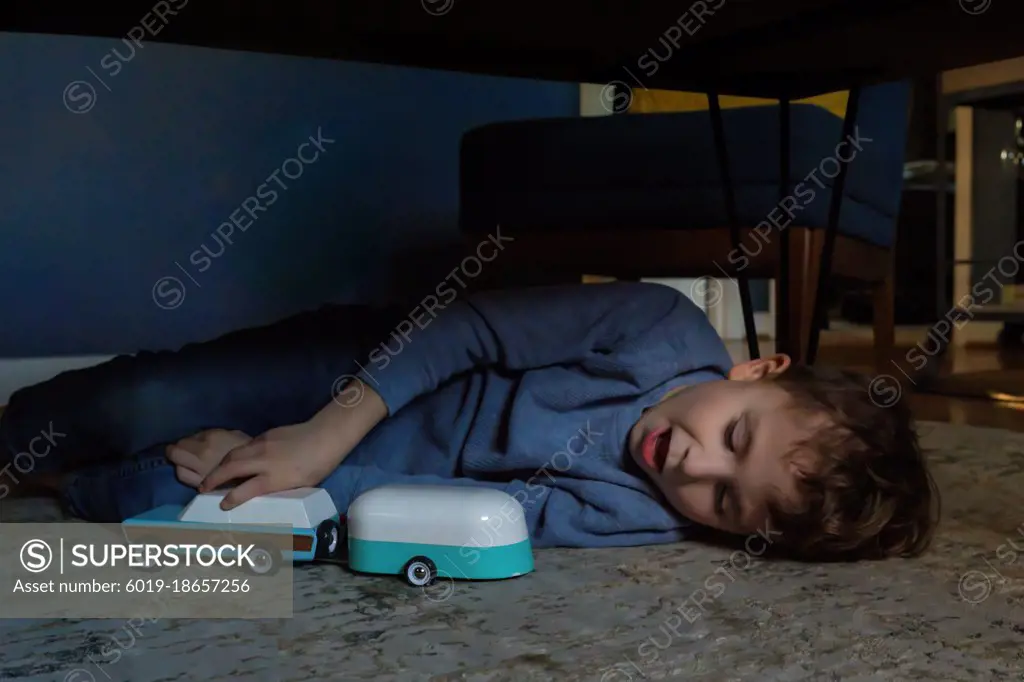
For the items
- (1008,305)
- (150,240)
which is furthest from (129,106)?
(1008,305)

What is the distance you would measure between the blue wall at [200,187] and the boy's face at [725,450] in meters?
1.25

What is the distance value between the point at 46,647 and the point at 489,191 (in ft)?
4.45

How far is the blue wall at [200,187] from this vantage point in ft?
5.85

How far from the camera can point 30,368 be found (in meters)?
1.77

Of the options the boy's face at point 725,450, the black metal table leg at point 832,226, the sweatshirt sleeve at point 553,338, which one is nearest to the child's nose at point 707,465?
the boy's face at point 725,450

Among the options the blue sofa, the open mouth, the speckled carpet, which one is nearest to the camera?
the speckled carpet

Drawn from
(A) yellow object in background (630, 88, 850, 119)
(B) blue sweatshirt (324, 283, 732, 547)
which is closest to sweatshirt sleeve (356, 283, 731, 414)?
(B) blue sweatshirt (324, 283, 732, 547)

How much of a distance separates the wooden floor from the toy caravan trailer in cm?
117

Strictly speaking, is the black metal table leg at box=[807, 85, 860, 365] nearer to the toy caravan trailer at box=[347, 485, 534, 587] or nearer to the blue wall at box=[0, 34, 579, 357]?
the toy caravan trailer at box=[347, 485, 534, 587]

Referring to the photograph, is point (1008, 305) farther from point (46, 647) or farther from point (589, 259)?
point (46, 647)

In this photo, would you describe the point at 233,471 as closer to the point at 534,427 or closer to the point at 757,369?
the point at 534,427

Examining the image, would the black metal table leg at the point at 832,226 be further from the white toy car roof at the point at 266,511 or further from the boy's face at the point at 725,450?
the white toy car roof at the point at 266,511

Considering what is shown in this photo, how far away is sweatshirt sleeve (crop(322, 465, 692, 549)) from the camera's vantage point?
0.93m

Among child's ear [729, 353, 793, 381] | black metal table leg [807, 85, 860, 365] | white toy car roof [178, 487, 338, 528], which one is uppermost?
black metal table leg [807, 85, 860, 365]
